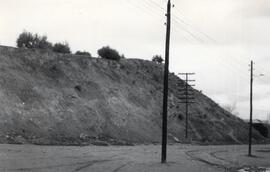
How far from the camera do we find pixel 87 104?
51969 millimetres

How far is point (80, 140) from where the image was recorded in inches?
1688

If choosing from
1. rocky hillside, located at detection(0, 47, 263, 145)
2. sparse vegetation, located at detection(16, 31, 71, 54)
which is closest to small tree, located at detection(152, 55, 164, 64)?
rocky hillside, located at detection(0, 47, 263, 145)

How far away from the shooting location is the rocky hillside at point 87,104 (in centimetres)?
4259

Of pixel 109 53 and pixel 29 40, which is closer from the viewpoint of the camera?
pixel 29 40

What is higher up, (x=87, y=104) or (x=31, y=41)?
(x=31, y=41)

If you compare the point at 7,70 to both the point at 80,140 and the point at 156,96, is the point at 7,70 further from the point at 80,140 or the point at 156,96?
the point at 156,96

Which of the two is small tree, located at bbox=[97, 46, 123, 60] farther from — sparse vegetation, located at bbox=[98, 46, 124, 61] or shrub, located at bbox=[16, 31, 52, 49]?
shrub, located at bbox=[16, 31, 52, 49]

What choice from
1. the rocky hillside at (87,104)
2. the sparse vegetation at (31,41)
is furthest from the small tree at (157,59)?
the sparse vegetation at (31,41)

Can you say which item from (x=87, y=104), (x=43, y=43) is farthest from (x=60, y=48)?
(x=87, y=104)

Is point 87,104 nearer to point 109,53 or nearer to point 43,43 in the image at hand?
point 43,43

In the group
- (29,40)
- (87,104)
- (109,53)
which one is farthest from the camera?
(109,53)

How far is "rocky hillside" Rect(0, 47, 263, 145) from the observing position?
42.6 meters

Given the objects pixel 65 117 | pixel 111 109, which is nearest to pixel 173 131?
pixel 111 109

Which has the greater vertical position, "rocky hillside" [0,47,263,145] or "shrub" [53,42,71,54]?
"shrub" [53,42,71,54]
